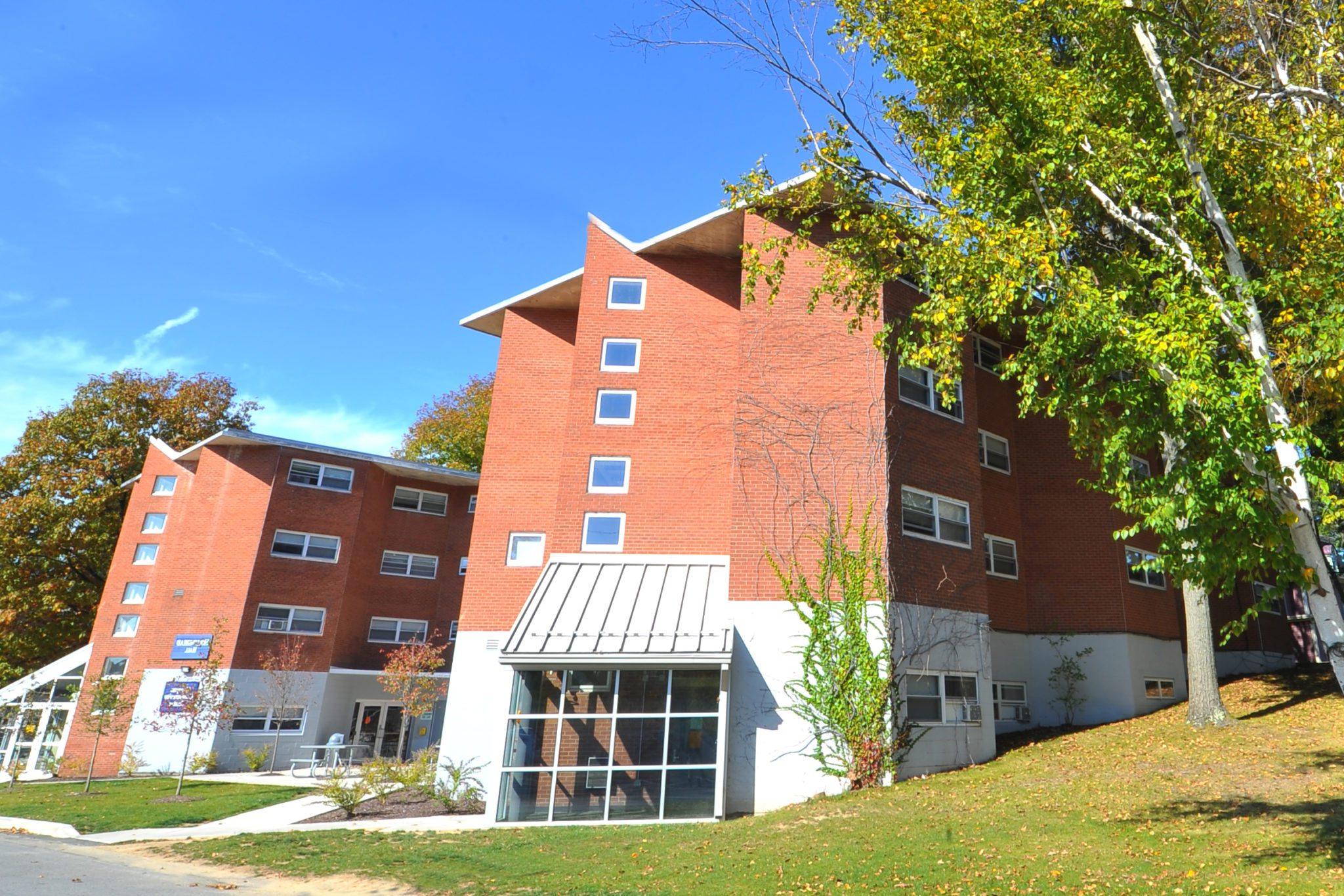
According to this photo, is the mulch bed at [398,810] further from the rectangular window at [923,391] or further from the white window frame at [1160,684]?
the white window frame at [1160,684]

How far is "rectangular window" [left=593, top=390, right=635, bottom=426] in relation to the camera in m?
22.0

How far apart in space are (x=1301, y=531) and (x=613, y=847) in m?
9.87

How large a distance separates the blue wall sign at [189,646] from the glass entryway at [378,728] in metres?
5.91

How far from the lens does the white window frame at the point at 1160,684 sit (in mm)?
21298

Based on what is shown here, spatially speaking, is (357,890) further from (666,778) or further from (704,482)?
(704,482)

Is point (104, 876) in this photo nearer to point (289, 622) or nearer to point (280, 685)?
point (280, 685)

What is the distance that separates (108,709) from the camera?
974 inches

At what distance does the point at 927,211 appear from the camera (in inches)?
474

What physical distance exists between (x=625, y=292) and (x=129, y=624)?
84.6 ft

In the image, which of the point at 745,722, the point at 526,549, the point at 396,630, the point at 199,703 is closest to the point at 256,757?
the point at 199,703

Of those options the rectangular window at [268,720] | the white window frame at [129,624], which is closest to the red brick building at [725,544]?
the rectangular window at [268,720]

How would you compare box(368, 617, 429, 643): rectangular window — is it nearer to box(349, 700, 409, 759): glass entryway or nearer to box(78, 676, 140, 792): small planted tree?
box(349, 700, 409, 759): glass entryway

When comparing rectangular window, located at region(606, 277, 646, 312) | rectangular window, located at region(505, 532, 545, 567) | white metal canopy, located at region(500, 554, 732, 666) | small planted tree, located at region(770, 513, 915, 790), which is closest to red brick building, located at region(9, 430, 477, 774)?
rectangular window, located at region(505, 532, 545, 567)

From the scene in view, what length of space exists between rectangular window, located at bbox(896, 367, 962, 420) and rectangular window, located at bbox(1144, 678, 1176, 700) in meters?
8.65
